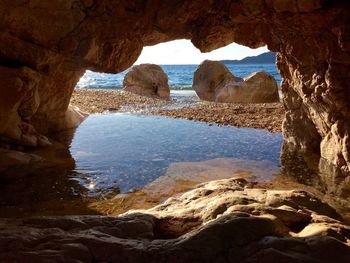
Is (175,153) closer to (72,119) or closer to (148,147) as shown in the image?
(148,147)

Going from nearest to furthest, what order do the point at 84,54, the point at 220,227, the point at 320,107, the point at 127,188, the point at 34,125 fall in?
the point at 220,227, the point at 127,188, the point at 84,54, the point at 320,107, the point at 34,125

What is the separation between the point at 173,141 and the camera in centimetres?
1195

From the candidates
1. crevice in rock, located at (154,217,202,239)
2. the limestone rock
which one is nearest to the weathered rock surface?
crevice in rock, located at (154,217,202,239)

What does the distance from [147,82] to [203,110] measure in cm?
1266

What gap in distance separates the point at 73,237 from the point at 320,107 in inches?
308

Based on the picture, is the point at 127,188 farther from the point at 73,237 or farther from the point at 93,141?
the point at 93,141

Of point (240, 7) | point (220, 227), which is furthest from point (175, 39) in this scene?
point (220, 227)

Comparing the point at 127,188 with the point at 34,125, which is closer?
the point at 127,188

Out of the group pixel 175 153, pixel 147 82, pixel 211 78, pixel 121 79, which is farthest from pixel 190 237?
pixel 121 79

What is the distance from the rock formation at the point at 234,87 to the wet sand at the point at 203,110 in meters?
3.86

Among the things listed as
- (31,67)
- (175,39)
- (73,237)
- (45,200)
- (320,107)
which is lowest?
(45,200)

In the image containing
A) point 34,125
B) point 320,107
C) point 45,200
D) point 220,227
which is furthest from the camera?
point 34,125

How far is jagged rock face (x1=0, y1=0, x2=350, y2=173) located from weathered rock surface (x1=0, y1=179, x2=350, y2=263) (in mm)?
4413

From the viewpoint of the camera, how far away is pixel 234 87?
23.6 meters
